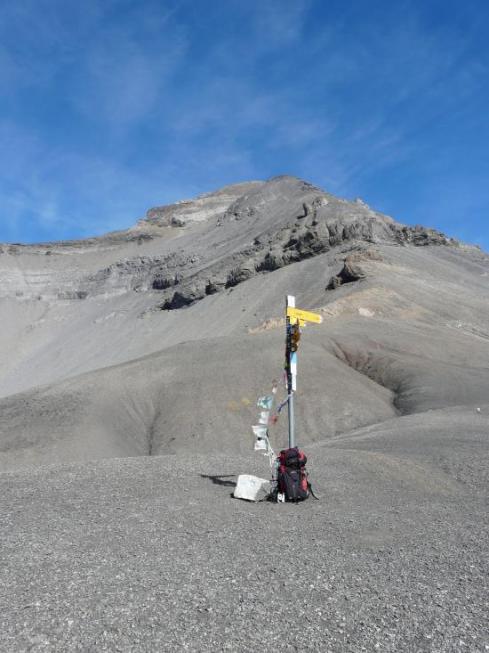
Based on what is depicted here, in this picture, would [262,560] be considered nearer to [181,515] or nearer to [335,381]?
[181,515]

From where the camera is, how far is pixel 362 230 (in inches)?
2574

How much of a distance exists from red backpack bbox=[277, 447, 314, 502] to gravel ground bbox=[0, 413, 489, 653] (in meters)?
0.24

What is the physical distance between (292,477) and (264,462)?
3306 millimetres

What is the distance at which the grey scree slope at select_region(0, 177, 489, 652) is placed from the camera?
5.11 metres

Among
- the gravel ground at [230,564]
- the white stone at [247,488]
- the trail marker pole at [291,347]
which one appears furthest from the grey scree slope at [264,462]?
the trail marker pole at [291,347]

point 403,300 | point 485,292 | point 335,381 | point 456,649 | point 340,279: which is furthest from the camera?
point 485,292

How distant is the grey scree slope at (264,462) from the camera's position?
5113 millimetres

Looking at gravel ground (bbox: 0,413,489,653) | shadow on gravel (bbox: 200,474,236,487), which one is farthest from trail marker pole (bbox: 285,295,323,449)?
gravel ground (bbox: 0,413,489,653)

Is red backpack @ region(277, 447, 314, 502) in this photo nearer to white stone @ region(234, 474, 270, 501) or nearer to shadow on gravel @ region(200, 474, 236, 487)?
white stone @ region(234, 474, 270, 501)

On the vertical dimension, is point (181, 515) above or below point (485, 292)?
below

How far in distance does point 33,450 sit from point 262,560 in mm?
17387

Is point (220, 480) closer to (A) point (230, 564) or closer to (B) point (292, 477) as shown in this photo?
(B) point (292, 477)

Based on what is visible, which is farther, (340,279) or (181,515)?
(340,279)

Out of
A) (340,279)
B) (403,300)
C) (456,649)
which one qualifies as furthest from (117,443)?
(340,279)
